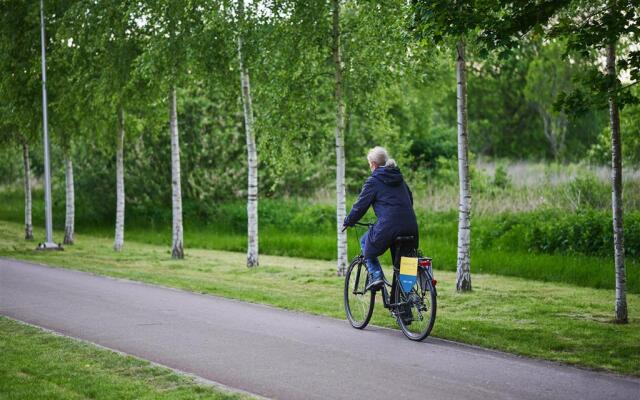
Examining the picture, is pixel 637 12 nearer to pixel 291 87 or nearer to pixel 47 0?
pixel 291 87

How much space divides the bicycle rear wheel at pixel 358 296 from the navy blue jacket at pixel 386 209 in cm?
61

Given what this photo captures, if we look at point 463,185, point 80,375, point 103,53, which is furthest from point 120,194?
point 80,375

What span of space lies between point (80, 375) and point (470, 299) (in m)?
7.22

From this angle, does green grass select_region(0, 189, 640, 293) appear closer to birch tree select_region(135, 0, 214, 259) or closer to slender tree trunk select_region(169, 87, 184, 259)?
slender tree trunk select_region(169, 87, 184, 259)

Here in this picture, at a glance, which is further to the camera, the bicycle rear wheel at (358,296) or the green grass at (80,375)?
the bicycle rear wheel at (358,296)

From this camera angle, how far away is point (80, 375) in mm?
7684

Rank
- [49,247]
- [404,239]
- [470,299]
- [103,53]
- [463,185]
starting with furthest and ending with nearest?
1. [49,247]
2. [103,53]
3. [463,185]
4. [470,299]
5. [404,239]

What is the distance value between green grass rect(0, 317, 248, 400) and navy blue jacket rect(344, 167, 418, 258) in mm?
3107

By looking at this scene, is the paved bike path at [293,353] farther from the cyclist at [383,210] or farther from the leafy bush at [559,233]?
the leafy bush at [559,233]

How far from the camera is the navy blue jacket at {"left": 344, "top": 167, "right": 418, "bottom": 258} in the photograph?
31.9ft

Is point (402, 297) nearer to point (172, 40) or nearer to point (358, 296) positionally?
point (358, 296)

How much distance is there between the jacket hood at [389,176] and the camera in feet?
32.3

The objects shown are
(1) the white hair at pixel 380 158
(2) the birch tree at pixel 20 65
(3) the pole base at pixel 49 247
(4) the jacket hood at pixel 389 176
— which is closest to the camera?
(4) the jacket hood at pixel 389 176

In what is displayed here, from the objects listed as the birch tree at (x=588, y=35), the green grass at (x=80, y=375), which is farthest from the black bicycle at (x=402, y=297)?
the green grass at (x=80, y=375)
